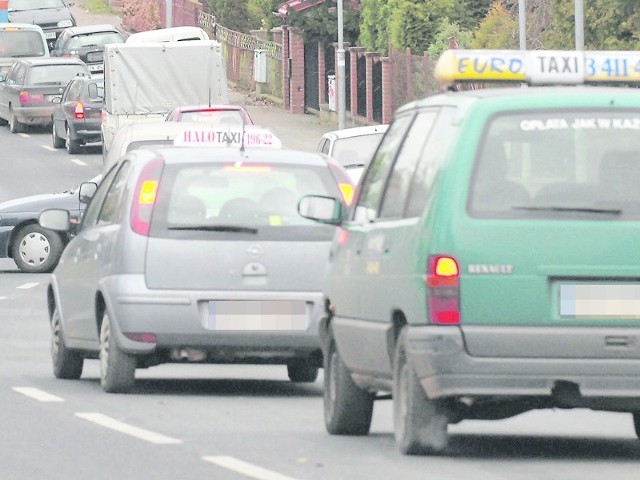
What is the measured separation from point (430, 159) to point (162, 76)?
31326 millimetres

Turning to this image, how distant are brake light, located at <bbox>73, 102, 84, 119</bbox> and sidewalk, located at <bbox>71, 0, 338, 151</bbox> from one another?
4.29m

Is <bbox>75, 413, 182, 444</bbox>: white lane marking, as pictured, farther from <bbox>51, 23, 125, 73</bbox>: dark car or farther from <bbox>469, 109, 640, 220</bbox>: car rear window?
<bbox>51, 23, 125, 73</bbox>: dark car

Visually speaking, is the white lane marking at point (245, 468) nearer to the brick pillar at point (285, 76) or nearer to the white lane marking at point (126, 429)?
the white lane marking at point (126, 429)

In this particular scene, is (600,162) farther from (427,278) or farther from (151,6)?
(151,6)

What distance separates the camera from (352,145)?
2567 centimetres

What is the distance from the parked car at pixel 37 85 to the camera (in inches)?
1932

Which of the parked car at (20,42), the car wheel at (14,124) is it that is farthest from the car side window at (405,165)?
the parked car at (20,42)

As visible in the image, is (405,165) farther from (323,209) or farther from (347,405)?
(347,405)

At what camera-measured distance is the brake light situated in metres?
44.8

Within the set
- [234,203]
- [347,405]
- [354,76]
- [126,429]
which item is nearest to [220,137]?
[234,203]

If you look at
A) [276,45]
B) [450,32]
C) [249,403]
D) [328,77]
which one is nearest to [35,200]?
[249,403]

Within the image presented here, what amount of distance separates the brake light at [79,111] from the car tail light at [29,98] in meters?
4.34

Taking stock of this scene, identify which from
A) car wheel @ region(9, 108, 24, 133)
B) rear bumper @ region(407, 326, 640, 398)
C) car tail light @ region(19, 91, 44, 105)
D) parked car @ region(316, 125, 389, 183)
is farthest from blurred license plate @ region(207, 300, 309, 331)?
car wheel @ region(9, 108, 24, 133)

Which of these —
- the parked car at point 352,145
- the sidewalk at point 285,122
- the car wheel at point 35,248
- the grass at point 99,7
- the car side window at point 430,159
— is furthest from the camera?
the grass at point 99,7
